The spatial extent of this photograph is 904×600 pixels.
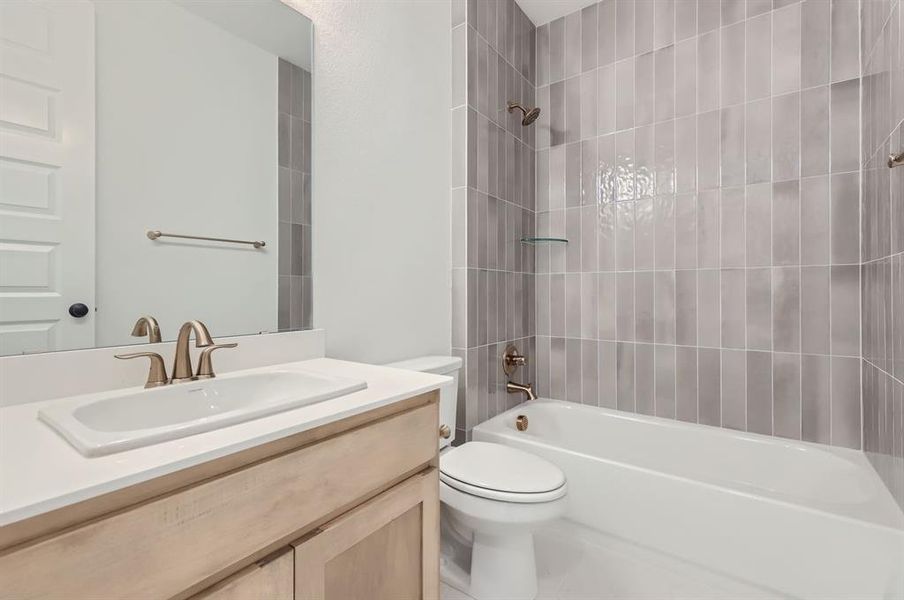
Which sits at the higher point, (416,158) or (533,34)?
(533,34)

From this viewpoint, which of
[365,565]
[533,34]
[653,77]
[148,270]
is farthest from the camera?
[533,34]

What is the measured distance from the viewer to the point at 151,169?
0.99 meters

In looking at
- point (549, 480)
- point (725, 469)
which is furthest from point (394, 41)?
point (725, 469)

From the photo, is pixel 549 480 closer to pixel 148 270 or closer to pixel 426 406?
pixel 426 406

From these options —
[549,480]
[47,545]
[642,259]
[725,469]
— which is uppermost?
[642,259]

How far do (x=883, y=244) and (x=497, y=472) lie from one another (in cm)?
146

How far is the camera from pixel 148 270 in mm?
989

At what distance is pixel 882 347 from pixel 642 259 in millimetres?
965

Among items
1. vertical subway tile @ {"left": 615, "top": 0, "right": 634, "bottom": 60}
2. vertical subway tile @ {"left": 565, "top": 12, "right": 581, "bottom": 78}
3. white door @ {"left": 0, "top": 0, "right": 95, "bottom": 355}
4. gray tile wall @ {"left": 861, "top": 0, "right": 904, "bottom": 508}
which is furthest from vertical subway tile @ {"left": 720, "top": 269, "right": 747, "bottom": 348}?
white door @ {"left": 0, "top": 0, "right": 95, "bottom": 355}

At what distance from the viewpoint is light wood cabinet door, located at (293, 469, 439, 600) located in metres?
0.75

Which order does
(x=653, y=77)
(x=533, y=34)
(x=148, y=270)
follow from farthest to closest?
(x=533, y=34)
(x=653, y=77)
(x=148, y=270)

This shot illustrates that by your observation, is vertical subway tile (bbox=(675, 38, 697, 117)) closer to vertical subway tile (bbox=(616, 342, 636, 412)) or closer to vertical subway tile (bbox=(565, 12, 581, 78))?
vertical subway tile (bbox=(565, 12, 581, 78))

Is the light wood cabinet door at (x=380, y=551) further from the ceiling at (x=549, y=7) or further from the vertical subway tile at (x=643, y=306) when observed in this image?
the ceiling at (x=549, y=7)

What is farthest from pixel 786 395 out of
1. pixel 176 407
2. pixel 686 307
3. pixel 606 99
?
pixel 176 407
